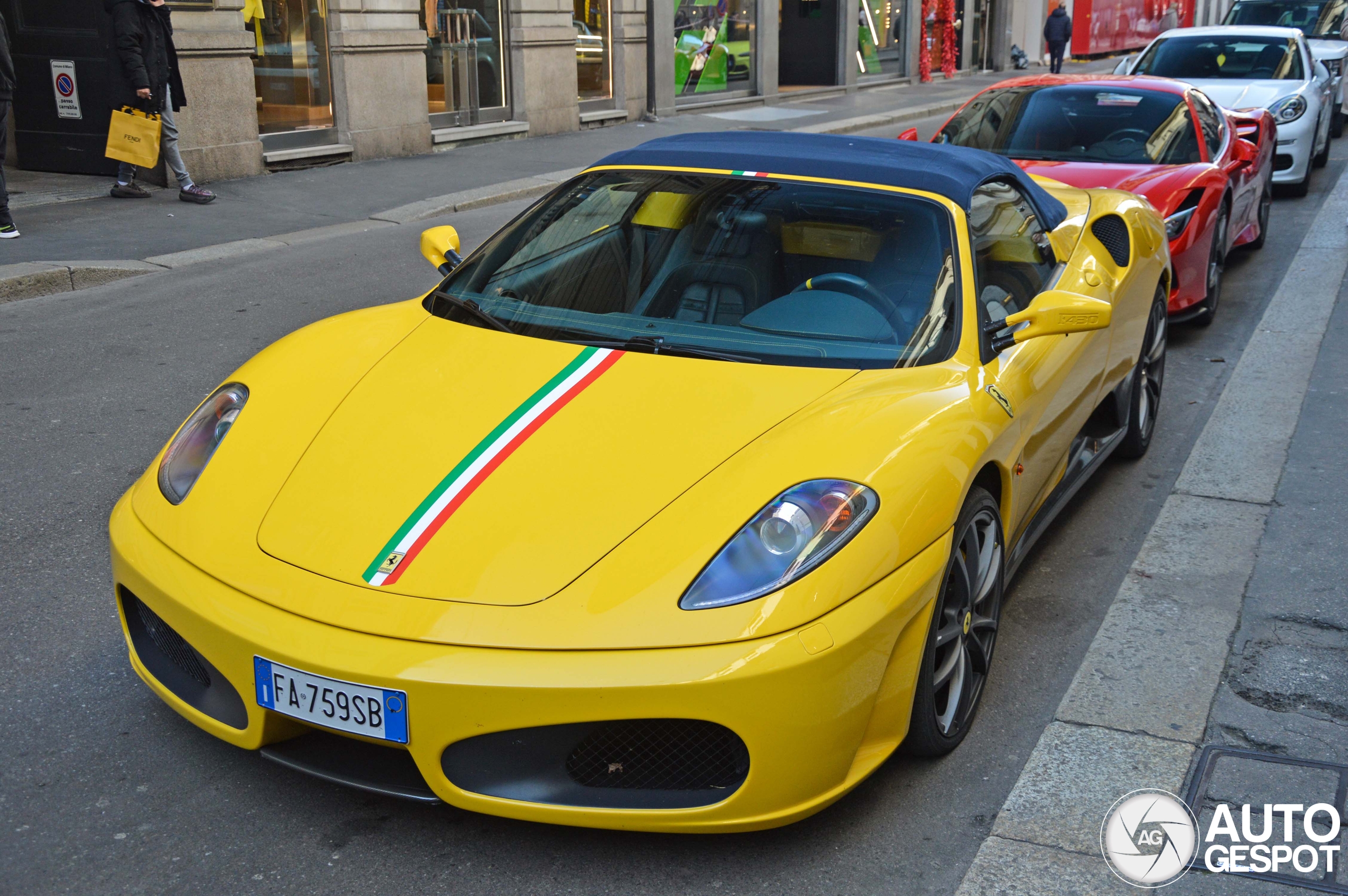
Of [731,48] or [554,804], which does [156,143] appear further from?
[731,48]

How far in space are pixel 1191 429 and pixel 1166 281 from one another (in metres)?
0.70

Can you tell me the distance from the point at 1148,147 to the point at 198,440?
6.28 meters

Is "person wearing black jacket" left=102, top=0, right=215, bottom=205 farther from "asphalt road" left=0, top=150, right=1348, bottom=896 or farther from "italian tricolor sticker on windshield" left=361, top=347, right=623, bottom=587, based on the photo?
"italian tricolor sticker on windshield" left=361, top=347, right=623, bottom=587

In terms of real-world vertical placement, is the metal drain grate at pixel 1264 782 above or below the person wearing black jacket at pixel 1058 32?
below

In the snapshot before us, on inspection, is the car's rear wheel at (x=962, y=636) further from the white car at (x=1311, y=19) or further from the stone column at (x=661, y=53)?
the stone column at (x=661, y=53)

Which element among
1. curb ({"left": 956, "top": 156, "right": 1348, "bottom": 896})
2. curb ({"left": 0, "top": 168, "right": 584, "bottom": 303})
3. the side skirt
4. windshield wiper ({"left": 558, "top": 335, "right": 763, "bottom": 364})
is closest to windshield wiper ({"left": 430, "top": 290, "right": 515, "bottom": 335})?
windshield wiper ({"left": 558, "top": 335, "right": 763, "bottom": 364})

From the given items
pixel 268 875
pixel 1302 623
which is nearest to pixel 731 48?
pixel 1302 623

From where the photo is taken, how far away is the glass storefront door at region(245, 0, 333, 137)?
514 inches

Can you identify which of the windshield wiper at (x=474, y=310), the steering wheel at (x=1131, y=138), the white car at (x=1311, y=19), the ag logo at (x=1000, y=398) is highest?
→ the white car at (x=1311, y=19)

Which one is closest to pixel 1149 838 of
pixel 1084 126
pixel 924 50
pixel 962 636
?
pixel 962 636

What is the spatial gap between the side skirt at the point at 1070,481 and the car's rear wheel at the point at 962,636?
0.24m

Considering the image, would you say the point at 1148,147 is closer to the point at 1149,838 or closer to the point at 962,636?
the point at 962,636

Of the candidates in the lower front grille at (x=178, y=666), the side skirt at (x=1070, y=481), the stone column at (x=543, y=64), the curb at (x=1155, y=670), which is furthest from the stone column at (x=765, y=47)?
the lower front grille at (x=178, y=666)

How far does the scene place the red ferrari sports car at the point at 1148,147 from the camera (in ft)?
22.9
